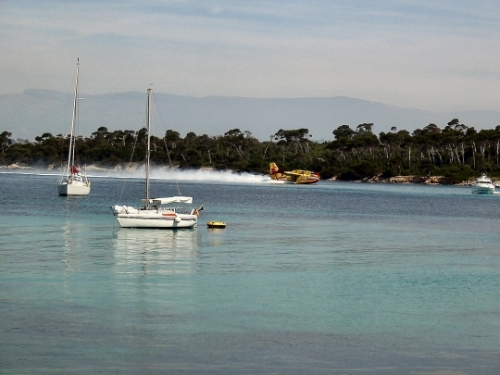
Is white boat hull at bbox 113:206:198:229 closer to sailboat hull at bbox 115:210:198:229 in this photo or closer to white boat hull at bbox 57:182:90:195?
sailboat hull at bbox 115:210:198:229

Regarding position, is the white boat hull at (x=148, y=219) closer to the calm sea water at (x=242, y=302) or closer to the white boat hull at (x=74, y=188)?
the calm sea water at (x=242, y=302)

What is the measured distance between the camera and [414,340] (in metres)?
23.0

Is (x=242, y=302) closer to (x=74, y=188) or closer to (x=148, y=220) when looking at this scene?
(x=148, y=220)

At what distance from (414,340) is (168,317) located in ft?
23.1

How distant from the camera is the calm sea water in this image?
20.4m

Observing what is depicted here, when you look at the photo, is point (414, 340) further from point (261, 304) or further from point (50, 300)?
point (50, 300)

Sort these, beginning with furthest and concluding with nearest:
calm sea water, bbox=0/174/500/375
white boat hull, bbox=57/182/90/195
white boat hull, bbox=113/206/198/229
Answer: white boat hull, bbox=57/182/90/195 < white boat hull, bbox=113/206/198/229 < calm sea water, bbox=0/174/500/375

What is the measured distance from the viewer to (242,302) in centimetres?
2792

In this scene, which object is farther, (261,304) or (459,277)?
(459,277)

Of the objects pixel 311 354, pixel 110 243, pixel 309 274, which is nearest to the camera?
pixel 311 354

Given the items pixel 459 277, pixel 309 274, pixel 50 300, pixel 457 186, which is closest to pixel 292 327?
pixel 50 300

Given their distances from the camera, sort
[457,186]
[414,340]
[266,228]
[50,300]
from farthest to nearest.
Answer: [457,186] → [266,228] → [50,300] → [414,340]

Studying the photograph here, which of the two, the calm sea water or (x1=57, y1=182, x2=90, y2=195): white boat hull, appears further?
(x1=57, y1=182, x2=90, y2=195): white boat hull

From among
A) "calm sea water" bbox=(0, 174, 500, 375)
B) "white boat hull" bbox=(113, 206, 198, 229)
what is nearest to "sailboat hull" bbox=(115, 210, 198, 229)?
"white boat hull" bbox=(113, 206, 198, 229)
